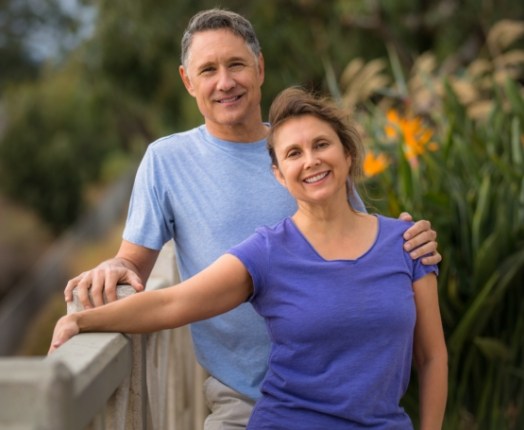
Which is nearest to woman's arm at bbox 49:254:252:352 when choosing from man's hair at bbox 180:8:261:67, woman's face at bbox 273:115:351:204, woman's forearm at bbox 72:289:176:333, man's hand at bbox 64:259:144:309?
woman's forearm at bbox 72:289:176:333

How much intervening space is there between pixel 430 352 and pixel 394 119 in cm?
233

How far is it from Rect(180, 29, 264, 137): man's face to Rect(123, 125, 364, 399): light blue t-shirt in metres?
0.08

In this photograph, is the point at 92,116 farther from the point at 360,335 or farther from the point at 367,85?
the point at 360,335

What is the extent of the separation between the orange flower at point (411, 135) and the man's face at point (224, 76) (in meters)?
1.57

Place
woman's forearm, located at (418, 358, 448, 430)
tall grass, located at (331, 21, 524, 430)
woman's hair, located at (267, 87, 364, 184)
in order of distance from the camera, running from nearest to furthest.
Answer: woman's hair, located at (267, 87, 364, 184)
woman's forearm, located at (418, 358, 448, 430)
tall grass, located at (331, 21, 524, 430)

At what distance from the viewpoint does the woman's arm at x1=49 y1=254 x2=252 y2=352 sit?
7.08ft

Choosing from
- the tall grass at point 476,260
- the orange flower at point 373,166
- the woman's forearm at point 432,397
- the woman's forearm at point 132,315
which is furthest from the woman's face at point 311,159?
the orange flower at point 373,166

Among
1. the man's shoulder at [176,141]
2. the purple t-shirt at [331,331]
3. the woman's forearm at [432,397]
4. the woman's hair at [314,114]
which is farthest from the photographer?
the man's shoulder at [176,141]

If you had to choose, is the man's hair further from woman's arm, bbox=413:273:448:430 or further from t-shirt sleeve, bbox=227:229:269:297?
woman's arm, bbox=413:273:448:430

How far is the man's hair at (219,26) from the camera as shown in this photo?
264 cm

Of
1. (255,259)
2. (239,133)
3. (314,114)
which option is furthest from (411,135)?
(255,259)

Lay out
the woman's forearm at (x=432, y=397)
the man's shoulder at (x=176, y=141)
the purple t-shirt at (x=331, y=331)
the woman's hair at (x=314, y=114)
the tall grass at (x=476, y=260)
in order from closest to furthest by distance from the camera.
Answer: the purple t-shirt at (x=331, y=331) → the woman's hair at (x=314, y=114) → the woman's forearm at (x=432, y=397) → the man's shoulder at (x=176, y=141) → the tall grass at (x=476, y=260)

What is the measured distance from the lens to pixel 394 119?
4523mm

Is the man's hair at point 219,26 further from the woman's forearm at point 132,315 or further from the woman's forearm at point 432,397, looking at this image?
the woman's forearm at point 432,397
